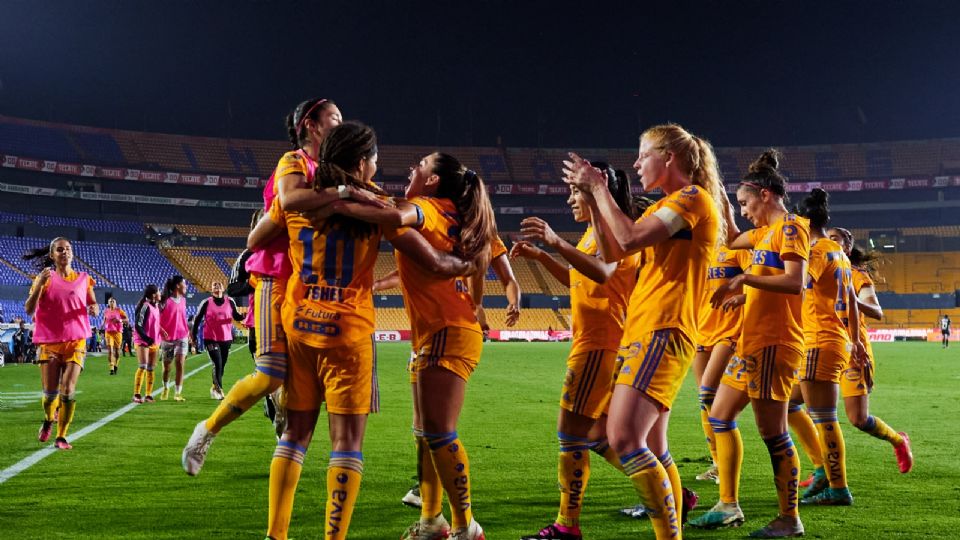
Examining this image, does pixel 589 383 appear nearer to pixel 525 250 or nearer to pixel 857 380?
pixel 525 250

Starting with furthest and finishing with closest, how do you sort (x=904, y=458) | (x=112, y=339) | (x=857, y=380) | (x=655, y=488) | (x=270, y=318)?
(x=112, y=339) → (x=904, y=458) → (x=857, y=380) → (x=270, y=318) → (x=655, y=488)

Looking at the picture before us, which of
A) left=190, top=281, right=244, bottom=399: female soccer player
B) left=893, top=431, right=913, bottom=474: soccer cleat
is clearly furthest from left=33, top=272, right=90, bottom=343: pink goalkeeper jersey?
left=893, top=431, right=913, bottom=474: soccer cleat

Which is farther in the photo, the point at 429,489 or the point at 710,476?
the point at 710,476

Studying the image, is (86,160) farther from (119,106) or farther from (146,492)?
(146,492)

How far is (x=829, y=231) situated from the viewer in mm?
7309

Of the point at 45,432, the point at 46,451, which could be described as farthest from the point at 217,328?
the point at 46,451

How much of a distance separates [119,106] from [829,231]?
6564cm

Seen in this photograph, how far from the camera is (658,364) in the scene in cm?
393

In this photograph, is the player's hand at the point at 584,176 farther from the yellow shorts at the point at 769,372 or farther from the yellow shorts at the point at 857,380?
the yellow shorts at the point at 857,380

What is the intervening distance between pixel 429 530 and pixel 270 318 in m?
1.56

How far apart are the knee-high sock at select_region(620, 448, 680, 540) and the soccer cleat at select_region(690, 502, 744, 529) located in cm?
159

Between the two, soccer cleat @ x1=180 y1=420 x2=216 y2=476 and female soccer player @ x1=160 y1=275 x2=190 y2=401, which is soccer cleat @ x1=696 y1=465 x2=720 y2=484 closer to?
soccer cleat @ x1=180 y1=420 x2=216 y2=476

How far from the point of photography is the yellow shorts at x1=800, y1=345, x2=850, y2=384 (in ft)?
20.7

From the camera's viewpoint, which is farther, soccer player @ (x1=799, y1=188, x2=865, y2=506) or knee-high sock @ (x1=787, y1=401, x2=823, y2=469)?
knee-high sock @ (x1=787, y1=401, x2=823, y2=469)
